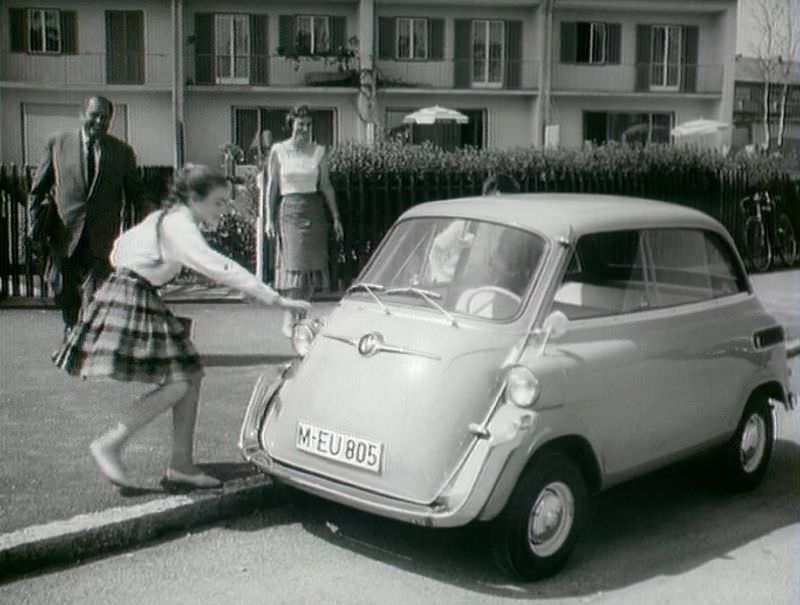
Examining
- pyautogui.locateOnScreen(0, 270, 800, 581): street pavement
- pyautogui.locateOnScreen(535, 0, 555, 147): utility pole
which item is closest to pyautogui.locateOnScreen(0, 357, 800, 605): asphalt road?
pyautogui.locateOnScreen(0, 270, 800, 581): street pavement

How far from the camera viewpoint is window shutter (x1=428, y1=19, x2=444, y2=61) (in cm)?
3788

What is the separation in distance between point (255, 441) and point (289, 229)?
13.2ft

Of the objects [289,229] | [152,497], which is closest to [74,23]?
[289,229]

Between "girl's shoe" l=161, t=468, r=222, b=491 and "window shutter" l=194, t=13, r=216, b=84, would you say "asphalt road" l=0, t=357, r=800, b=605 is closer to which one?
"girl's shoe" l=161, t=468, r=222, b=491

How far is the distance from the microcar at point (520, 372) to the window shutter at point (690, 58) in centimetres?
3571

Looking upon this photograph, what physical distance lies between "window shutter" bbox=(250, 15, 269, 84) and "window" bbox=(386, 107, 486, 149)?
168 inches

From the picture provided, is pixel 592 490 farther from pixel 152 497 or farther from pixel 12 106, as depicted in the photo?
pixel 12 106

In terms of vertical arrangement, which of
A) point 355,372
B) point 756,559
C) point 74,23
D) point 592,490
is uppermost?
point 74,23

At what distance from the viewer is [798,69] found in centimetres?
5475

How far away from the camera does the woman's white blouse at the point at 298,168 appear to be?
9.41 meters

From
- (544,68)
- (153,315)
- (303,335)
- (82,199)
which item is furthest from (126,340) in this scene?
(544,68)

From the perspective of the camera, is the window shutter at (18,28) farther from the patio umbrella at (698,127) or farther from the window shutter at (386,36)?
the patio umbrella at (698,127)

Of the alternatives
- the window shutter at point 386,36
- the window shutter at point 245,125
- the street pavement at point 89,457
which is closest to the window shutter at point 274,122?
the window shutter at point 245,125

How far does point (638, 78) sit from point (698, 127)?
3545 millimetres
